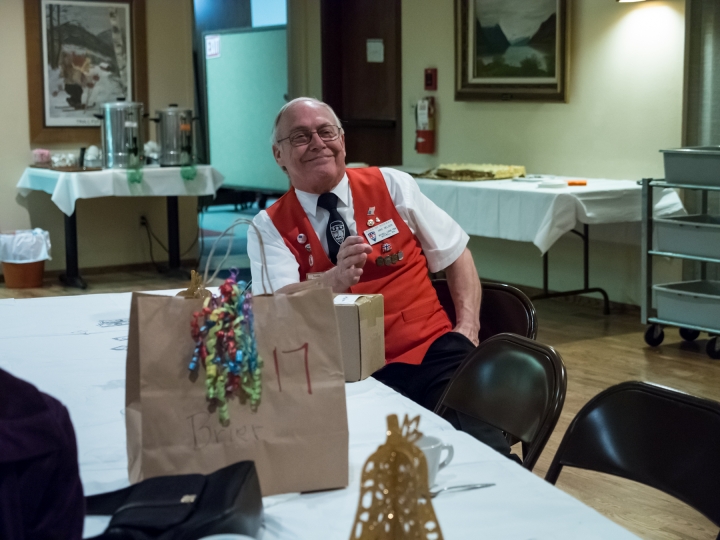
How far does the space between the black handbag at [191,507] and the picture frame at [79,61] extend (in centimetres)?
607

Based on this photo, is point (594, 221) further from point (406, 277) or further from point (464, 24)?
point (406, 277)

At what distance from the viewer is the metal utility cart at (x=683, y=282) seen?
4.26 meters

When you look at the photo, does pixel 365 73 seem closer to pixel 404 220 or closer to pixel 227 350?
pixel 404 220

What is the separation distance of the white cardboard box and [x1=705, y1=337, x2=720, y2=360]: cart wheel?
2982mm

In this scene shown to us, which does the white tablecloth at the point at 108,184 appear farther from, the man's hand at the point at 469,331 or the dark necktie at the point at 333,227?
the man's hand at the point at 469,331

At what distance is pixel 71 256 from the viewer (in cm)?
651

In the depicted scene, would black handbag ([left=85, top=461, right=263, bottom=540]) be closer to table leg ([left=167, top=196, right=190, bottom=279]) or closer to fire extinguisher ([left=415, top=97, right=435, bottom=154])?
fire extinguisher ([left=415, top=97, right=435, bottom=154])

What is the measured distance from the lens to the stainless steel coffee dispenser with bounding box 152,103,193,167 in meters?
6.54

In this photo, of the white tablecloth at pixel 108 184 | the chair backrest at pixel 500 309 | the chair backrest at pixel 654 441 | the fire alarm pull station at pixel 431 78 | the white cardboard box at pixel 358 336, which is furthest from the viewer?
the fire alarm pull station at pixel 431 78

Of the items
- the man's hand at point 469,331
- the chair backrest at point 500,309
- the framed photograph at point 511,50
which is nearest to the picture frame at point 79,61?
the framed photograph at point 511,50

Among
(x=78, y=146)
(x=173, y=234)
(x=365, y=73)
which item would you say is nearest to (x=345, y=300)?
(x=173, y=234)

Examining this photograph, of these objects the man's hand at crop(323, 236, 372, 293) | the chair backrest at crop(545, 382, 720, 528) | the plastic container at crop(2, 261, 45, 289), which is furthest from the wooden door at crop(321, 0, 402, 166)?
the chair backrest at crop(545, 382, 720, 528)

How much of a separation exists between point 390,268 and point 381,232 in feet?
0.32

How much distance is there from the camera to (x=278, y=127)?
248 cm
